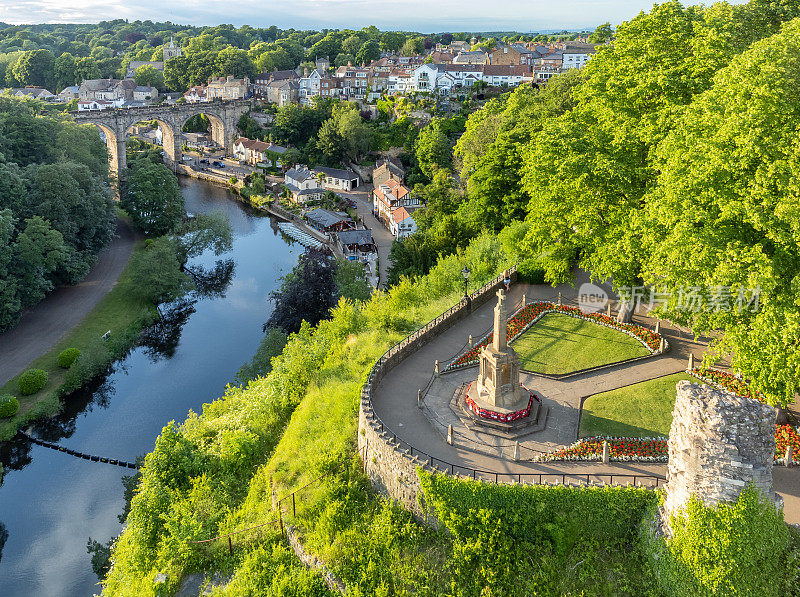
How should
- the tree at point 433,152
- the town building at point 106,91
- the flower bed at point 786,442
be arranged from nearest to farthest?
1. the flower bed at point 786,442
2. the tree at point 433,152
3. the town building at point 106,91

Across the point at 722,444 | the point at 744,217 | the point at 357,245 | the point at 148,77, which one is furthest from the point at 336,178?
the point at 148,77

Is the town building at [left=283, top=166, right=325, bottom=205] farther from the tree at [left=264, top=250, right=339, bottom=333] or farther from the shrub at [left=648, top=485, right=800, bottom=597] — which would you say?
the shrub at [left=648, top=485, right=800, bottom=597]

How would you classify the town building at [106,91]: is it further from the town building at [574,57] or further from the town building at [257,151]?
the town building at [574,57]

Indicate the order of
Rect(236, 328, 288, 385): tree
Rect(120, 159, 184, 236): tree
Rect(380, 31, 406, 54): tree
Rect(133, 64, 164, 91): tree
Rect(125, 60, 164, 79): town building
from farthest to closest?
Rect(380, 31, 406, 54): tree → Rect(125, 60, 164, 79): town building → Rect(133, 64, 164, 91): tree → Rect(120, 159, 184, 236): tree → Rect(236, 328, 288, 385): tree

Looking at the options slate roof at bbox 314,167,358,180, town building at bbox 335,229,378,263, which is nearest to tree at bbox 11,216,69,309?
town building at bbox 335,229,378,263

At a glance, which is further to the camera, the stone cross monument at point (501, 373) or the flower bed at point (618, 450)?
the stone cross monument at point (501, 373)

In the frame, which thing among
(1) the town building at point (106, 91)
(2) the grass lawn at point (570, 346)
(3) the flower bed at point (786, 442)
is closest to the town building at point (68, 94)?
(1) the town building at point (106, 91)
